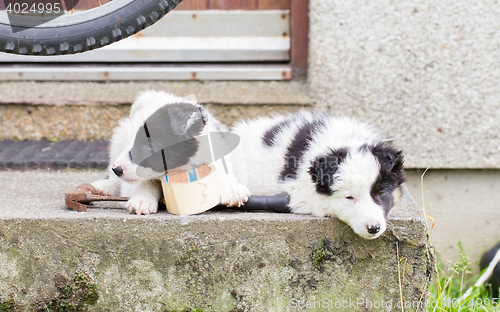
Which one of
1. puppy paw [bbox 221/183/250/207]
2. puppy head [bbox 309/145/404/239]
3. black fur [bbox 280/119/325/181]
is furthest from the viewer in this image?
black fur [bbox 280/119/325/181]

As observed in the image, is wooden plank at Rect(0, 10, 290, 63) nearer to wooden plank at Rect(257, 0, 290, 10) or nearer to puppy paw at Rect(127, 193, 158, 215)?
wooden plank at Rect(257, 0, 290, 10)

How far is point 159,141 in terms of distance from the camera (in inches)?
96.7

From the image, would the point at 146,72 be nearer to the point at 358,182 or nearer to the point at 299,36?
the point at 299,36

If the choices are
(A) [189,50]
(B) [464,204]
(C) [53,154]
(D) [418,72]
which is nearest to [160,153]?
(C) [53,154]

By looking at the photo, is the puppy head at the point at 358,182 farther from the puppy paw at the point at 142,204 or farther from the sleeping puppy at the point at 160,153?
the puppy paw at the point at 142,204

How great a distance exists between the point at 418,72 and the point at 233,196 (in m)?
2.47

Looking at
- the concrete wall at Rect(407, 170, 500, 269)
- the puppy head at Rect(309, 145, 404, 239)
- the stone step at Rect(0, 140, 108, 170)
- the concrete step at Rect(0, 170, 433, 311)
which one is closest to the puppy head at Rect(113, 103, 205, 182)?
the concrete step at Rect(0, 170, 433, 311)

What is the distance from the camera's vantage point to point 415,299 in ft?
7.76

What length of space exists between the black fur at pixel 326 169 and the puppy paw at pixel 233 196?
0.41 m

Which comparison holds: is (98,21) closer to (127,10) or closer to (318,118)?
(127,10)

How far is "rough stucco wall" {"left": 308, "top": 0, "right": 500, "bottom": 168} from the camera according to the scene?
3.96 meters

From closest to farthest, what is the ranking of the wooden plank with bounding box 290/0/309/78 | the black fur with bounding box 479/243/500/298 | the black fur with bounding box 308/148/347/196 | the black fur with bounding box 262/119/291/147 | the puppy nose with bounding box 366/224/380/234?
the puppy nose with bounding box 366/224/380/234 < the black fur with bounding box 308/148/347/196 < the black fur with bounding box 262/119/291/147 < the black fur with bounding box 479/243/500/298 < the wooden plank with bounding box 290/0/309/78

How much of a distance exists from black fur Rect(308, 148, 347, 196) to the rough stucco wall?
1844mm

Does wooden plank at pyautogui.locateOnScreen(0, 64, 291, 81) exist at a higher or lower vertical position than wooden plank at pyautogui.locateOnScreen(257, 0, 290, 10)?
lower
